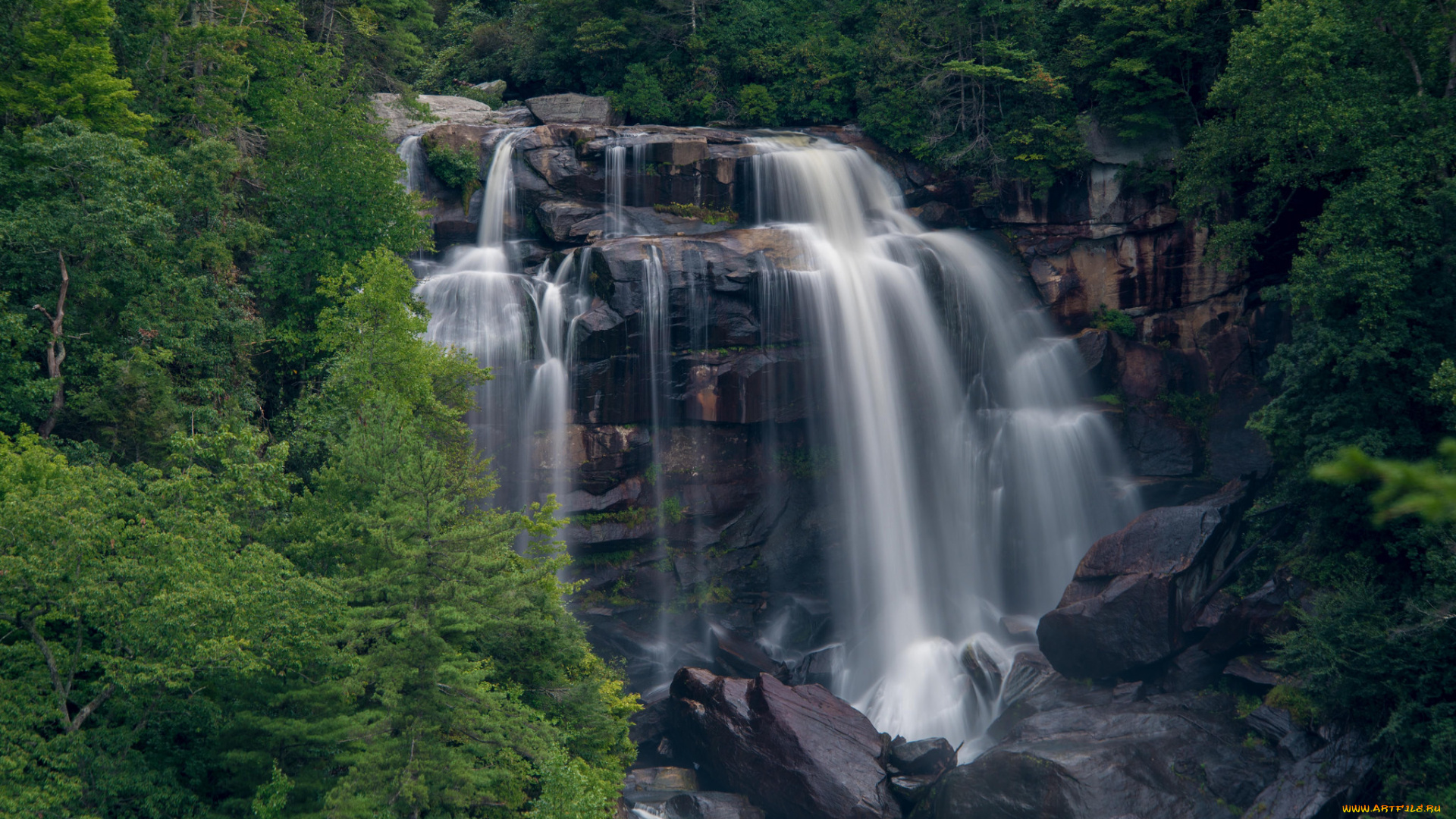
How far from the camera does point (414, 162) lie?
3222 centimetres

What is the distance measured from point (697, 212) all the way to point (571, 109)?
8.80 m

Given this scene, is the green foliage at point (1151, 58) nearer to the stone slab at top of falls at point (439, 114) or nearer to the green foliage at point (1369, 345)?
the green foliage at point (1369, 345)

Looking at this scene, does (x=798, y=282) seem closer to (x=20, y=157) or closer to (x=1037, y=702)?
(x=1037, y=702)

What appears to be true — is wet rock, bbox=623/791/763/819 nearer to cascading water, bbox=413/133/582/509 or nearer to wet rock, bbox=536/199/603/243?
cascading water, bbox=413/133/582/509

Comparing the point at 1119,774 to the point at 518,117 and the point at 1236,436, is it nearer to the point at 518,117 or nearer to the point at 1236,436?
the point at 1236,436

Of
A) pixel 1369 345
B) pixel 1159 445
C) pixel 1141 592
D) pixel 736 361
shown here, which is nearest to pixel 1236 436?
pixel 1159 445

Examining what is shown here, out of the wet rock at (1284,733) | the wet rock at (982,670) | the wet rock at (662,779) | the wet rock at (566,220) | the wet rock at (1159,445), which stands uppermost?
the wet rock at (566,220)

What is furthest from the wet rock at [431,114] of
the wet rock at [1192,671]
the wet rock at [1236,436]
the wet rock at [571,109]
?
the wet rock at [1192,671]

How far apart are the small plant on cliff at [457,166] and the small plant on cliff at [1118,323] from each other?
75.6ft

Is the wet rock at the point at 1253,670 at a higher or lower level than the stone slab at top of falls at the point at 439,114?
lower

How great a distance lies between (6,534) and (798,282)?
69.9 ft

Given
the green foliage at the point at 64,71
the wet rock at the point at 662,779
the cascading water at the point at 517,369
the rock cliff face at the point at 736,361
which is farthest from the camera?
the rock cliff face at the point at 736,361

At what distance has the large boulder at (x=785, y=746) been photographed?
20703 millimetres

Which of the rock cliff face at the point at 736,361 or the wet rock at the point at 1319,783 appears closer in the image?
the wet rock at the point at 1319,783
